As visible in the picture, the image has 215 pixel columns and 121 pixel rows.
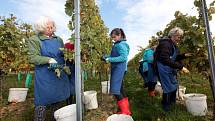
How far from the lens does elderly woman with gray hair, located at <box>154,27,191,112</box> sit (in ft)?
20.3

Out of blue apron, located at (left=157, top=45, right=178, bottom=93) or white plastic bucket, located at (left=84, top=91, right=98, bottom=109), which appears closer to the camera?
blue apron, located at (left=157, top=45, right=178, bottom=93)

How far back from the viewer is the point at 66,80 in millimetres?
5188

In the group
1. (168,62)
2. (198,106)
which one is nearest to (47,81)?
(168,62)

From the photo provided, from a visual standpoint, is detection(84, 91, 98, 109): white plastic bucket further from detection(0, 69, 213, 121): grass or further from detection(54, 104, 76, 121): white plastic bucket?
detection(54, 104, 76, 121): white plastic bucket

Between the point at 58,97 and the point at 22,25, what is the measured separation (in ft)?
18.1

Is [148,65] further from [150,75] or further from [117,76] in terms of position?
[117,76]

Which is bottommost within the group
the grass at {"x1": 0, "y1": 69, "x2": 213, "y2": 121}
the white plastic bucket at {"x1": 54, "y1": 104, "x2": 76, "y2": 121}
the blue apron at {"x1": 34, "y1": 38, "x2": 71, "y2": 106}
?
the grass at {"x1": 0, "y1": 69, "x2": 213, "y2": 121}

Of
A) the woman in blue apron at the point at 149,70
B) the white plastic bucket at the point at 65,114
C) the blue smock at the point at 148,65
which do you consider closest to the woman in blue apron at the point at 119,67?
the white plastic bucket at the point at 65,114

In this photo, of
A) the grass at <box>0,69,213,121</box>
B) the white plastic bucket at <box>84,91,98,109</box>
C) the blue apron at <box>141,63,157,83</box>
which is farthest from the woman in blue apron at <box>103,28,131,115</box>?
the blue apron at <box>141,63,157,83</box>

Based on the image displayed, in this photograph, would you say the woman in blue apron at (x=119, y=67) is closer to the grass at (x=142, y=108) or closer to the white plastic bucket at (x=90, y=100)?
the grass at (x=142, y=108)

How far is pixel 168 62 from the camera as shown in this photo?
6.15 m

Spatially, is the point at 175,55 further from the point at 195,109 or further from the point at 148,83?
the point at 148,83

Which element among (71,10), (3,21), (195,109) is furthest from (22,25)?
(195,109)

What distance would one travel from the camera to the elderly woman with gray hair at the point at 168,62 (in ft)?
20.3
